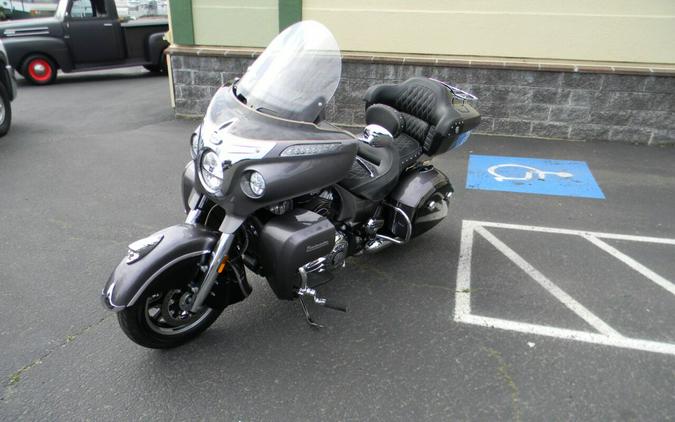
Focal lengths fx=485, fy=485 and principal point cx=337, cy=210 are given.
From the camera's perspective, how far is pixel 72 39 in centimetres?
1088

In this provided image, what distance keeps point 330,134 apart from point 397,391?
145cm

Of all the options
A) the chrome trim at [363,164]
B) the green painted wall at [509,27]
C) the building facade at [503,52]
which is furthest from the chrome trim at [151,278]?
the green painted wall at [509,27]

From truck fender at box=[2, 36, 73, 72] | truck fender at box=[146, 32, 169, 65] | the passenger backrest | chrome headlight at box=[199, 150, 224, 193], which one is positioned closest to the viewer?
chrome headlight at box=[199, 150, 224, 193]

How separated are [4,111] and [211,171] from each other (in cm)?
621

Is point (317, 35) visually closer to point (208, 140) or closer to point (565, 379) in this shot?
point (208, 140)

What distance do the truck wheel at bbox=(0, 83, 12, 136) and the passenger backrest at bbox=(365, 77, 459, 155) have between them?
229 inches

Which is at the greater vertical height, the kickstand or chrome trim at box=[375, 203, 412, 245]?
chrome trim at box=[375, 203, 412, 245]

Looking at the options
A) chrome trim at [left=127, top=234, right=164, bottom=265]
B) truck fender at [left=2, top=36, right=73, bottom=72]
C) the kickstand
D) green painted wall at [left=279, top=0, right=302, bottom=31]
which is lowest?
the kickstand

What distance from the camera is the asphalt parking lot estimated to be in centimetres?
250

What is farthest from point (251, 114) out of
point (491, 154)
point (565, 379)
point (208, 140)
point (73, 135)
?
point (73, 135)

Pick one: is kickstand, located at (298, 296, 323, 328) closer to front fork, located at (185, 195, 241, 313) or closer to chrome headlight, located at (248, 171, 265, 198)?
front fork, located at (185, 195, 241, 313)

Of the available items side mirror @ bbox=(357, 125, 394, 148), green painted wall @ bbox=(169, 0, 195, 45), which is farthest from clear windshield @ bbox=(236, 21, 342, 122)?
green painted wall @ bbox=(169, 0, 195, 45)

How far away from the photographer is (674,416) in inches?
Answer: 94.9

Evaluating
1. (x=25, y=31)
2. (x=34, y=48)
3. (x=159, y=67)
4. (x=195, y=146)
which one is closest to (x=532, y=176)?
(x=195, y=146)
